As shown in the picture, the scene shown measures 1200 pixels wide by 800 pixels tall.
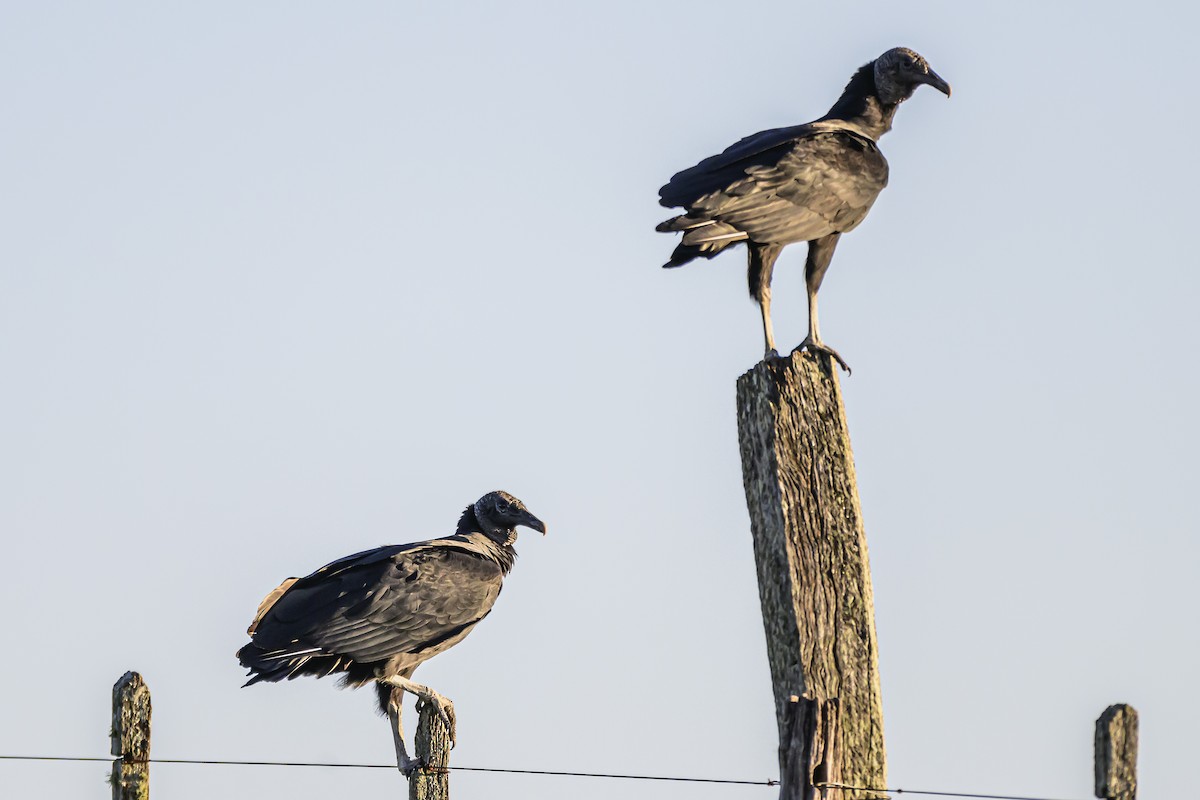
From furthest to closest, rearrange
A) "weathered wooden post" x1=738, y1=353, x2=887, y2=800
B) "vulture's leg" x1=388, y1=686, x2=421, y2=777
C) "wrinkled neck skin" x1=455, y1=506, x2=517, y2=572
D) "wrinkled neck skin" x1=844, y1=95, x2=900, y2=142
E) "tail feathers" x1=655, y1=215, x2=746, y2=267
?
"wrinkled neck skin" x1=455, y1=506, x2=517, y2=572 < "wrinkled neck skin" x1=844, y1=95, x2=900, y2=142 < "vulture's leg" x1=388, y1=686, x2=421, y2=777 < "tail feathers" x1=655, y1=215, x2=746, y2=267 < "weathered wooden post" x1=738, y1=353, x2=887, y2=800

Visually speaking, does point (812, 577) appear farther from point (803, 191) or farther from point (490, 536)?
point (490, 536)

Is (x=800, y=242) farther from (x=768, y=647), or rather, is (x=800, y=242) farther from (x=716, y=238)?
(x=768, y=647)

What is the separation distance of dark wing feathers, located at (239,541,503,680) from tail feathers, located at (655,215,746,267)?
6.90ft

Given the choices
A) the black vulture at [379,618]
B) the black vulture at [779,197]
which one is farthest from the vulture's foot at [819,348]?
the black vulture at [379,618]

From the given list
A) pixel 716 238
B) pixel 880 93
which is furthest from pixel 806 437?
pixel 880 93

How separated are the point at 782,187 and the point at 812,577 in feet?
8.58

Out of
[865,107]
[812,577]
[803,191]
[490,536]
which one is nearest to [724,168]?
[803,191]

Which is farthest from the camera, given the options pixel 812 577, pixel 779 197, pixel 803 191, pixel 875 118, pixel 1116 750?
pixel 875 118

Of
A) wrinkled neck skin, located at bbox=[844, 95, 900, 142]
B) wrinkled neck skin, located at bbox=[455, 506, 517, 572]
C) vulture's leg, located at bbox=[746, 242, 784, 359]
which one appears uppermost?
Result: wrinkled neck skin, located at bbox=[844, 95, 900, 142]

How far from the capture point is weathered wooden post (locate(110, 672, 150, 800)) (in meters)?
6.28

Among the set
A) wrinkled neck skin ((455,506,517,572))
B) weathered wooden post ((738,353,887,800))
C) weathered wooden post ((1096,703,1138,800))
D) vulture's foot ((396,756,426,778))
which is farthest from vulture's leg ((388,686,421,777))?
weathered wooden post ((1096,703,1138,800))

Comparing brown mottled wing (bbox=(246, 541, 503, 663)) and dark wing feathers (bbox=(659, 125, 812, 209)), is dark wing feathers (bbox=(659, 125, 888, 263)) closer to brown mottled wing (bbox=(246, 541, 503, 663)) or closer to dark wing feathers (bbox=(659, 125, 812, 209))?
dark wing feathers (bbox=(659, 125, 812, 209))

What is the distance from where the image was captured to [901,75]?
848cm

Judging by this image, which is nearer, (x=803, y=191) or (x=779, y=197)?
(x=779, y=197)
